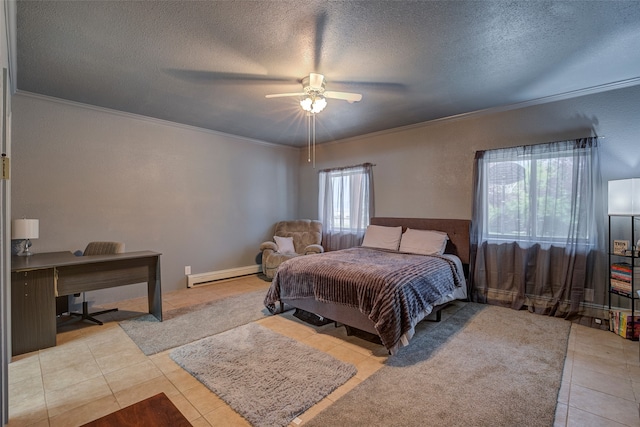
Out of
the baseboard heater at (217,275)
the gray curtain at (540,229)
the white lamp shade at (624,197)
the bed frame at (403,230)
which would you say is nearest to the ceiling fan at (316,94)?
the bed frame at (403,230)

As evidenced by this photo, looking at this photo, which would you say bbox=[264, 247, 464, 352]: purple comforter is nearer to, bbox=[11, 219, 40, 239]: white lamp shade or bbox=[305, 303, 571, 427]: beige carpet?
bbox=[305, 303, 571, 427]: beige carpet

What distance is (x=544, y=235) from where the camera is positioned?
3.53m

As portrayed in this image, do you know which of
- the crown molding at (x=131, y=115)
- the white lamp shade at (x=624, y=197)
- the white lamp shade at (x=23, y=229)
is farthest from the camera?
the crown molding at (x=131, y=115)

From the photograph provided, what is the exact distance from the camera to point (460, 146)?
4188 millimetres

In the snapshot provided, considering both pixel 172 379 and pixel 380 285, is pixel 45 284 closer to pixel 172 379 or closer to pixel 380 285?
pixel 172 379

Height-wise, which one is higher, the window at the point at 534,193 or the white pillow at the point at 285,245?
the window at the point at 534,193

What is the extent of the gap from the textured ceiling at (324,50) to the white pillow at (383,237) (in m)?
1.84

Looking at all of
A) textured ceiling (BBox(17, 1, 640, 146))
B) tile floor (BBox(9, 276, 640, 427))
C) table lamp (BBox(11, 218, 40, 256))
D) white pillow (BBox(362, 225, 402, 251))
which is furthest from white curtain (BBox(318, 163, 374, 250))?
table lamp (BBox(11, 218, 40, 256))

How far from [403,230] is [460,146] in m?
1.50

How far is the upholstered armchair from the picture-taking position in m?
4.95

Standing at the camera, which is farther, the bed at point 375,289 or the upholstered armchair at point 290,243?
the upholstered armchair at point 290,243

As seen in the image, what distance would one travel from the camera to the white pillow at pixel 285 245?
5.21m

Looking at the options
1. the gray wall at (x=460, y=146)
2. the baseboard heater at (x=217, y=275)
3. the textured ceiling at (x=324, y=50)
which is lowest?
the baseboard heater at (x=217, y=275)

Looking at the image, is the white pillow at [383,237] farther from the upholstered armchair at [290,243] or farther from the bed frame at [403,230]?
the upholstered armchair at [290,243]
